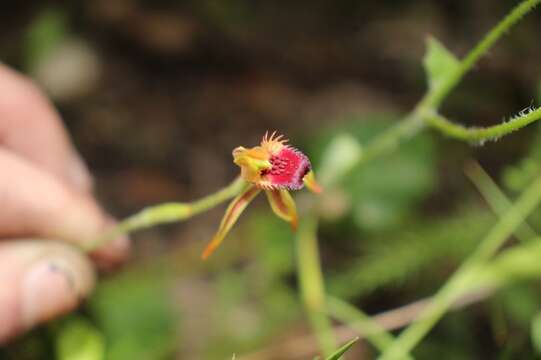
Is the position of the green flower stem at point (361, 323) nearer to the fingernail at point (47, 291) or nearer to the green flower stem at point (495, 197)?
the green flower stem at point (495, 197)

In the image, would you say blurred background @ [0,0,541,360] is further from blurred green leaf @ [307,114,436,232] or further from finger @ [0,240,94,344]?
finger @ [0,240,94,344]

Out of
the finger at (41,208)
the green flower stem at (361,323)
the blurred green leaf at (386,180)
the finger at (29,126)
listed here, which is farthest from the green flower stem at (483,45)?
the finger at (29,126)

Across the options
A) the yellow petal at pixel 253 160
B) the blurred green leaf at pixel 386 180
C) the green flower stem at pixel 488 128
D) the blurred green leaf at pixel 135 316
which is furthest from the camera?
the blurred green leaf at pixel 386 180

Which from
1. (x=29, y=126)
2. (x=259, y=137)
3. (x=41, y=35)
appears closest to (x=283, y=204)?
(x=29, y=126)

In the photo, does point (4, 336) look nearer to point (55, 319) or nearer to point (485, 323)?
point (55, 319)

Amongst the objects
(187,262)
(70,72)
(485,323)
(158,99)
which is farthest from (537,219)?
(70,72)
